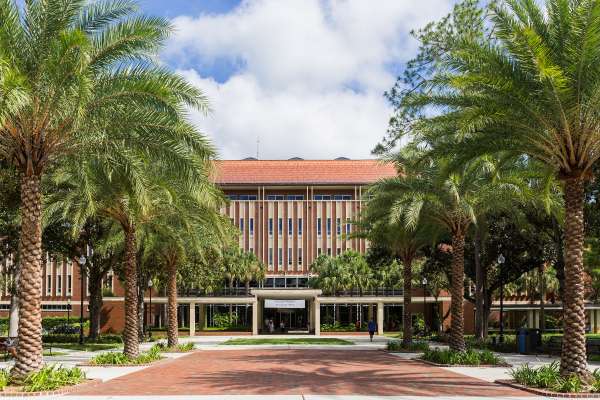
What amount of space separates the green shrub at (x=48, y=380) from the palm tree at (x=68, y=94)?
422 mm

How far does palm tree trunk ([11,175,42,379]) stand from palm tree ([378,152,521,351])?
41.8ft

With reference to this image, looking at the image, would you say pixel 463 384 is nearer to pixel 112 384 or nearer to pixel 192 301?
pixel 112 384

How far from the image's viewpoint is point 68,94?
1695cm

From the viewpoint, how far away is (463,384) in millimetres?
19234

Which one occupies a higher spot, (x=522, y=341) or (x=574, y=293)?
(x=574, y=293)

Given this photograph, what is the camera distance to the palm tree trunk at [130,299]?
1058 inches

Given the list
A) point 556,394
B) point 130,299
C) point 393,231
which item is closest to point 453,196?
point 393,231

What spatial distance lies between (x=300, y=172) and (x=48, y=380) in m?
64.5

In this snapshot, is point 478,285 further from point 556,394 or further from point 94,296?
point 556,394

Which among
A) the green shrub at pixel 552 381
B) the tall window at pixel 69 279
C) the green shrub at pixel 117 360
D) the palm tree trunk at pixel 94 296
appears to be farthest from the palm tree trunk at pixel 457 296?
the tall window at pixel 69 279

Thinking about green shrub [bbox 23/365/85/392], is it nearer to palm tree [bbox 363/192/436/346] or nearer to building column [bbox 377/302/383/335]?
palm tree [bbox 363/192/436/346]

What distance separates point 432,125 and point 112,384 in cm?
1179

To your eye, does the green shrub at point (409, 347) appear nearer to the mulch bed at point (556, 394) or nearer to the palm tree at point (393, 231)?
the palm tree at point (393, 231)

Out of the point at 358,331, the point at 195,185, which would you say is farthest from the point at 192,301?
the point at 195,185
